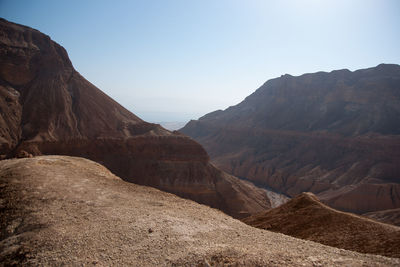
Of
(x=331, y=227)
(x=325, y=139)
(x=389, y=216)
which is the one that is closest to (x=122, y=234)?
(x=331, y=227)

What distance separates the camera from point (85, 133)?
4884cm

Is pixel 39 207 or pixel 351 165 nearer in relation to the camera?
pixel 39 207

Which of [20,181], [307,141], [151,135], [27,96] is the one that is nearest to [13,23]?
[27,96]

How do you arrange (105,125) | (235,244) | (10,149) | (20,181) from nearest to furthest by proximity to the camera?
(235,244)
(20,181)
(10,149)
(105,125)

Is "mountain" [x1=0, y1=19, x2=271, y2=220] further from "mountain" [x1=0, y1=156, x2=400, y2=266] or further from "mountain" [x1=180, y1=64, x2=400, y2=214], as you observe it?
"mountain" [x1=0, y1=156, x2=400, y2=266]

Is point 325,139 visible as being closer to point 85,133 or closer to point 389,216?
point 389,216

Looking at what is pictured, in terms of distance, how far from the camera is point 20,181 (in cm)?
1181

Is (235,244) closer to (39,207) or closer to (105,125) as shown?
(39,207)

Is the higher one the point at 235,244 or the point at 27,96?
the point at 27,96

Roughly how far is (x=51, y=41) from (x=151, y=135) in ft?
106

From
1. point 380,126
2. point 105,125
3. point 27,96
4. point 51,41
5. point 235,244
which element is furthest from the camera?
point 380,126

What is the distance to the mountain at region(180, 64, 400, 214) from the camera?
52.1 m

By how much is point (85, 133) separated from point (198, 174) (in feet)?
72.9

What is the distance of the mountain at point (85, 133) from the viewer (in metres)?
43.0
